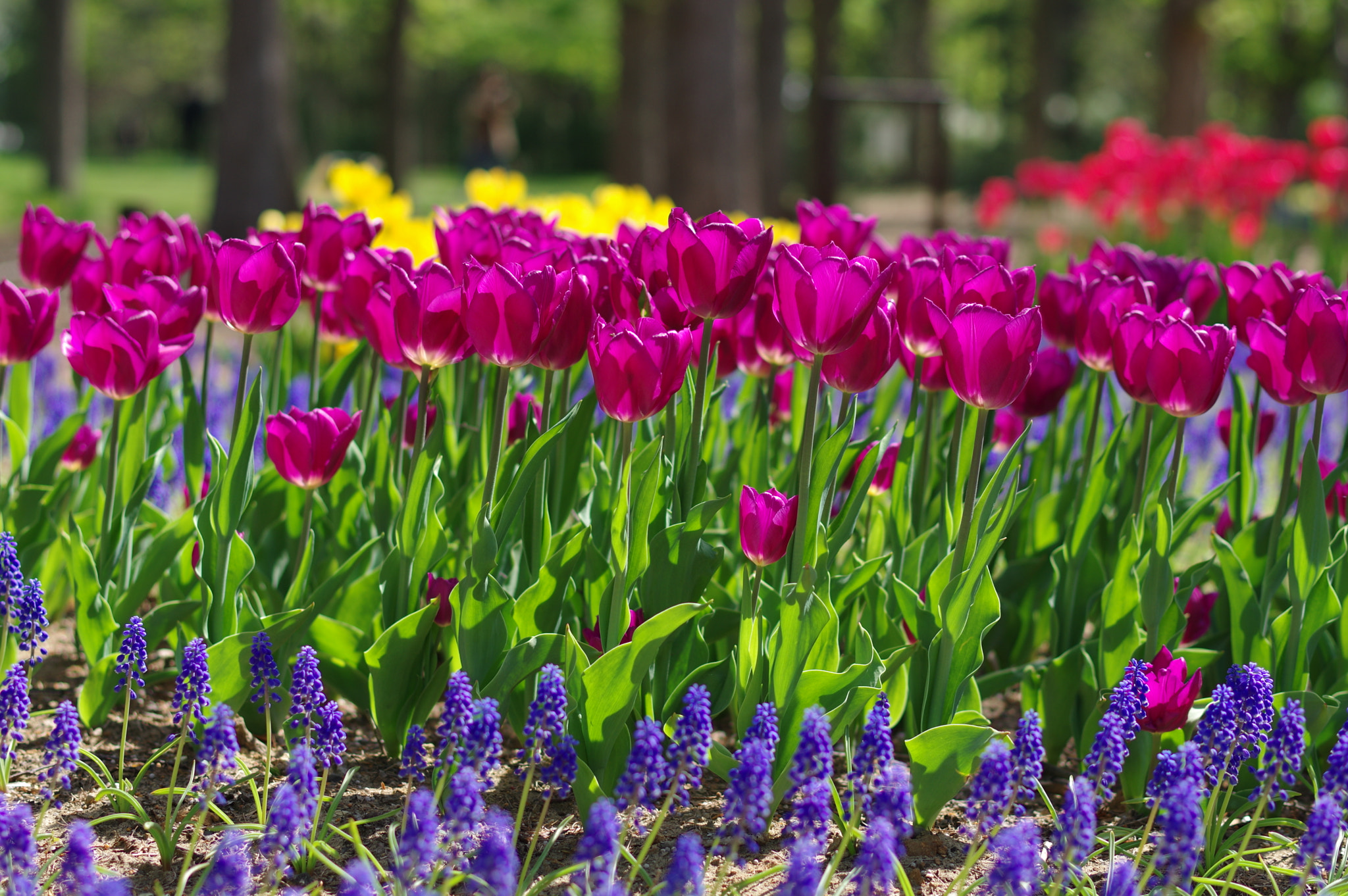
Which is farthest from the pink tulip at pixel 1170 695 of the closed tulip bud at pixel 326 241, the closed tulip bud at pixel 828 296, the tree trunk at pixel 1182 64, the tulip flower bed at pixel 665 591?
the tree trunk at pixel 1182 64

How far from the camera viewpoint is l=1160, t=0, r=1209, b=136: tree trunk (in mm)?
16578

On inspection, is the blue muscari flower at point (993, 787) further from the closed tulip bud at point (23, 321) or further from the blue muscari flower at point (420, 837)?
the closed tulip bud at point (23, 321)

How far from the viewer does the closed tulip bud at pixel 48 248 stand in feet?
8.51

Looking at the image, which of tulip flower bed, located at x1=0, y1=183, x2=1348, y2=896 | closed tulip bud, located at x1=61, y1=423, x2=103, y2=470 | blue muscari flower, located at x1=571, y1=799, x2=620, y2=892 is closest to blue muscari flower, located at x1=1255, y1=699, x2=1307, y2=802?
tulip flower bed, located at x1=0, y1=183, x2=1348, y2=896

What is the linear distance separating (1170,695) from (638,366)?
95 centimetres

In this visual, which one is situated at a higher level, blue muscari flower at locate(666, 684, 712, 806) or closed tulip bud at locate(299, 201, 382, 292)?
closed tulip bud at locate(299, 201, 382, 292)

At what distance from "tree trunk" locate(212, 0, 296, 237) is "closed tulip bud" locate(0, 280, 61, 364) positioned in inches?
320

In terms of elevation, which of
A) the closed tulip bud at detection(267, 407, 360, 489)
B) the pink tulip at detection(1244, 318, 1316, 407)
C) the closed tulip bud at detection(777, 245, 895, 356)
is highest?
the closed tulip bud at detection(777, 245, 895, 356)

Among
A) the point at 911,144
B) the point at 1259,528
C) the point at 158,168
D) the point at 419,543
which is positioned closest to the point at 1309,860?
the point at 1259,528

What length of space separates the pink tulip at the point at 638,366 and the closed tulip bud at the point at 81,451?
4.55 feet

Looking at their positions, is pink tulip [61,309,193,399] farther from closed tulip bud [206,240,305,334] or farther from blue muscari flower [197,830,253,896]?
blue muscari flower [197,830,253,896]

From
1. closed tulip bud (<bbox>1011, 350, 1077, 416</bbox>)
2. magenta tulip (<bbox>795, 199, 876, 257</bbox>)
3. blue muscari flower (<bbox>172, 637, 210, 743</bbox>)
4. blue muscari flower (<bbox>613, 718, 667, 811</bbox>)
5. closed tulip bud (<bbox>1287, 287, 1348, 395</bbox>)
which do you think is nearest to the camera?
blue muscari flower (<bbox>613, 718, 667, 811</bbox>)

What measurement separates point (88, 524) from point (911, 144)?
28.5 meters

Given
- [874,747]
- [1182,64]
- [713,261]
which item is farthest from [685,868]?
[1182,64]
